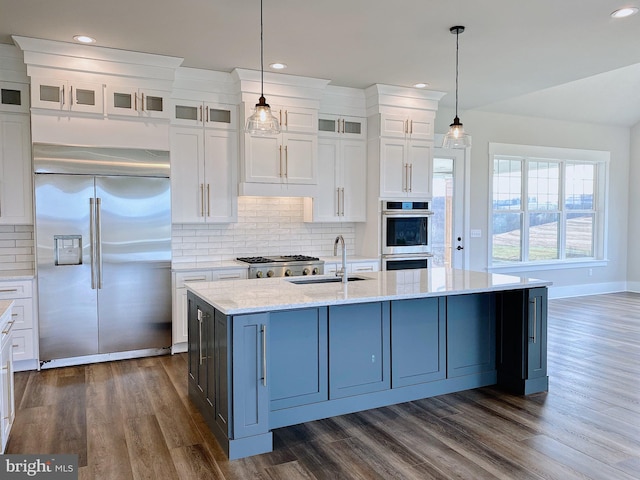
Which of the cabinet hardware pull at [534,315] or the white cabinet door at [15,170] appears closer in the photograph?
the cabinet hardware pull at [534,315]

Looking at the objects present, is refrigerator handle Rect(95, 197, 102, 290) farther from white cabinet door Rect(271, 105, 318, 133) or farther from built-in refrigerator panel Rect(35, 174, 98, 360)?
white cabinet door Rect(271, 105, 318, 133)

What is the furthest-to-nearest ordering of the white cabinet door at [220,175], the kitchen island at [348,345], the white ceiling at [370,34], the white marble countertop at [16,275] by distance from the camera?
the white cabinet door at [220,175], the white marble countertop at [16,275], the white ceiling at [370,34], the kitchen island at [348,345]

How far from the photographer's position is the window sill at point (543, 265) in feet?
24.5

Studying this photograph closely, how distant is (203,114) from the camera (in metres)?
5.16

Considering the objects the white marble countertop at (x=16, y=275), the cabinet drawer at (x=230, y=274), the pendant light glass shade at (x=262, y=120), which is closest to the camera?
the pendant light glass shade at (x=262, y=120)

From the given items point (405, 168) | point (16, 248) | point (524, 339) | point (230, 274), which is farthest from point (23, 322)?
point (405, 168)

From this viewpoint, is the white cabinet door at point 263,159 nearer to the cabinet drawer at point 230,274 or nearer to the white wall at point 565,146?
the cabinet drawer at point 230,274

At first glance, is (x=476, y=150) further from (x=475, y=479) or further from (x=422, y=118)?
(x=475, y=479)

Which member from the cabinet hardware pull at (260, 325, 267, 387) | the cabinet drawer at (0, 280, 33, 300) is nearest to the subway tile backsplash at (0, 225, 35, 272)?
the cabinet drawer at (0, 280, 33, 300)

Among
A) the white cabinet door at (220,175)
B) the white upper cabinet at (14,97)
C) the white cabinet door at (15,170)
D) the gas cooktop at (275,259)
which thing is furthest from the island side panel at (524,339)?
the white upper cabinet at (14,97)

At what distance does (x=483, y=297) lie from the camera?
3.88 metres

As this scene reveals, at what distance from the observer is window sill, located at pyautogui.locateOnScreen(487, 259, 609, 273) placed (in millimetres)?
7480

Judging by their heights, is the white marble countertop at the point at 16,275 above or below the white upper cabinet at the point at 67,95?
below

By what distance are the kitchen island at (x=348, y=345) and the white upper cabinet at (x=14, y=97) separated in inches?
103
